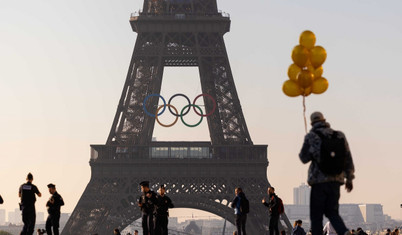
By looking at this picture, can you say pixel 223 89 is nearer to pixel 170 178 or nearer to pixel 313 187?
pixel 170 178

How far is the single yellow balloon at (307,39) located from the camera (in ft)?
83.3

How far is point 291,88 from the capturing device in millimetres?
26312

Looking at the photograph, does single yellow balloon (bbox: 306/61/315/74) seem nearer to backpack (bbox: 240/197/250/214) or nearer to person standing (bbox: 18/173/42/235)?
person standing (bbox: 18/173/42/235)

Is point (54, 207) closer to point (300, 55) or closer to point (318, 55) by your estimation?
point (300, 55)

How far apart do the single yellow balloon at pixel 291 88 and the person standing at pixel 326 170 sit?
17.2 ft

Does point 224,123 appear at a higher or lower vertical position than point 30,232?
higher

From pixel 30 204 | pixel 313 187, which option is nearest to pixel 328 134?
pixel 313 187

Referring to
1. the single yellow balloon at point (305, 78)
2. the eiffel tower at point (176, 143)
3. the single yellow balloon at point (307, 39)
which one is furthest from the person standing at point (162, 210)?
the eiffel tower at point (176, 143)

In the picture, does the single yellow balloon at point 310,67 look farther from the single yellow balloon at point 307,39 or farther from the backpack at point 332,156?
the backpack at point 332,156

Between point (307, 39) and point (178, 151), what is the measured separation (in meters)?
71.5

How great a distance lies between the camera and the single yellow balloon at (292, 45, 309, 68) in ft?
84.1

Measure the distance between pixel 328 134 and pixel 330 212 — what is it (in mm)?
1704

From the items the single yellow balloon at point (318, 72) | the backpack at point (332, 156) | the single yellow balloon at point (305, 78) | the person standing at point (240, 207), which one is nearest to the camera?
the backpack at point (332, 156)

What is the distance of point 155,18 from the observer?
94.4 m
